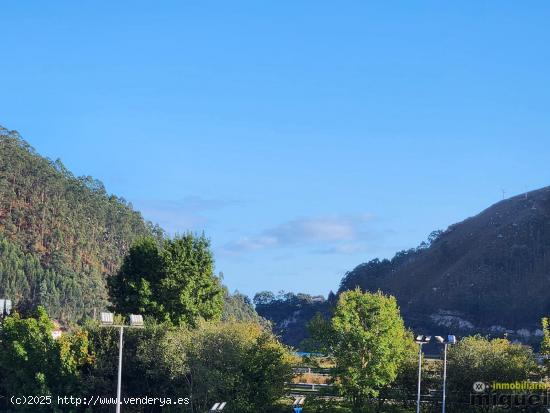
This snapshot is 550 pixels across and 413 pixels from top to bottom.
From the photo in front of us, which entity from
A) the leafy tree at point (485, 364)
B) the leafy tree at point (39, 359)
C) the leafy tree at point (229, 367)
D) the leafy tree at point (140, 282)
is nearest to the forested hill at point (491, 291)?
the leafy tree at point (140, 282)

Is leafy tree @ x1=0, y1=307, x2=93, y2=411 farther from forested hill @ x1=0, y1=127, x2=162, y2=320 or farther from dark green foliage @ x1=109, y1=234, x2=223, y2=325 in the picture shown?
forested hill @ x1=0, y1=127, x2=162, y2=320

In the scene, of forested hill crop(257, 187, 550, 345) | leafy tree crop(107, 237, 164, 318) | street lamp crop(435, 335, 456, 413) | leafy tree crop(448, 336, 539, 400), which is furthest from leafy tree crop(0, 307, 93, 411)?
forested hill crop(257, 187, 550, 345)

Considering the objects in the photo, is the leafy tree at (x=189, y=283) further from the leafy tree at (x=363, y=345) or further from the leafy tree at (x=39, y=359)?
the leafy tree at (x=363, y=345)

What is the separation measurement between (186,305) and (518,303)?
131 m

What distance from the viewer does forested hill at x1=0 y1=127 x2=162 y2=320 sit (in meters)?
131

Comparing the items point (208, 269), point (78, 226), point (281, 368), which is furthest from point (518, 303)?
point (281, 368)

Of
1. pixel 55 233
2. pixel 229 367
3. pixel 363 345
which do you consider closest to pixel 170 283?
pixel 229 367

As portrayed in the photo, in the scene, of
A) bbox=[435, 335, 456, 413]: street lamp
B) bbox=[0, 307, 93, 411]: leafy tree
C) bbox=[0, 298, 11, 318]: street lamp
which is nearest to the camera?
bbox=[435, 335, 456, 413]: street lamp

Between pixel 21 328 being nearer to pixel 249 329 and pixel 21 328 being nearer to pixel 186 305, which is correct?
pixel 186 305

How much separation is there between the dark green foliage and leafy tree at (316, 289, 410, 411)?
12.9m

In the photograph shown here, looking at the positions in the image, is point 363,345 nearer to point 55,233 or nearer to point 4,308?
point 4,308

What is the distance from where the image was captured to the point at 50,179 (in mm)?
149375

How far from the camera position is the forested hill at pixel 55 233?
429 ft

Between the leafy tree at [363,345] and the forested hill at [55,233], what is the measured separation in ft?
283
